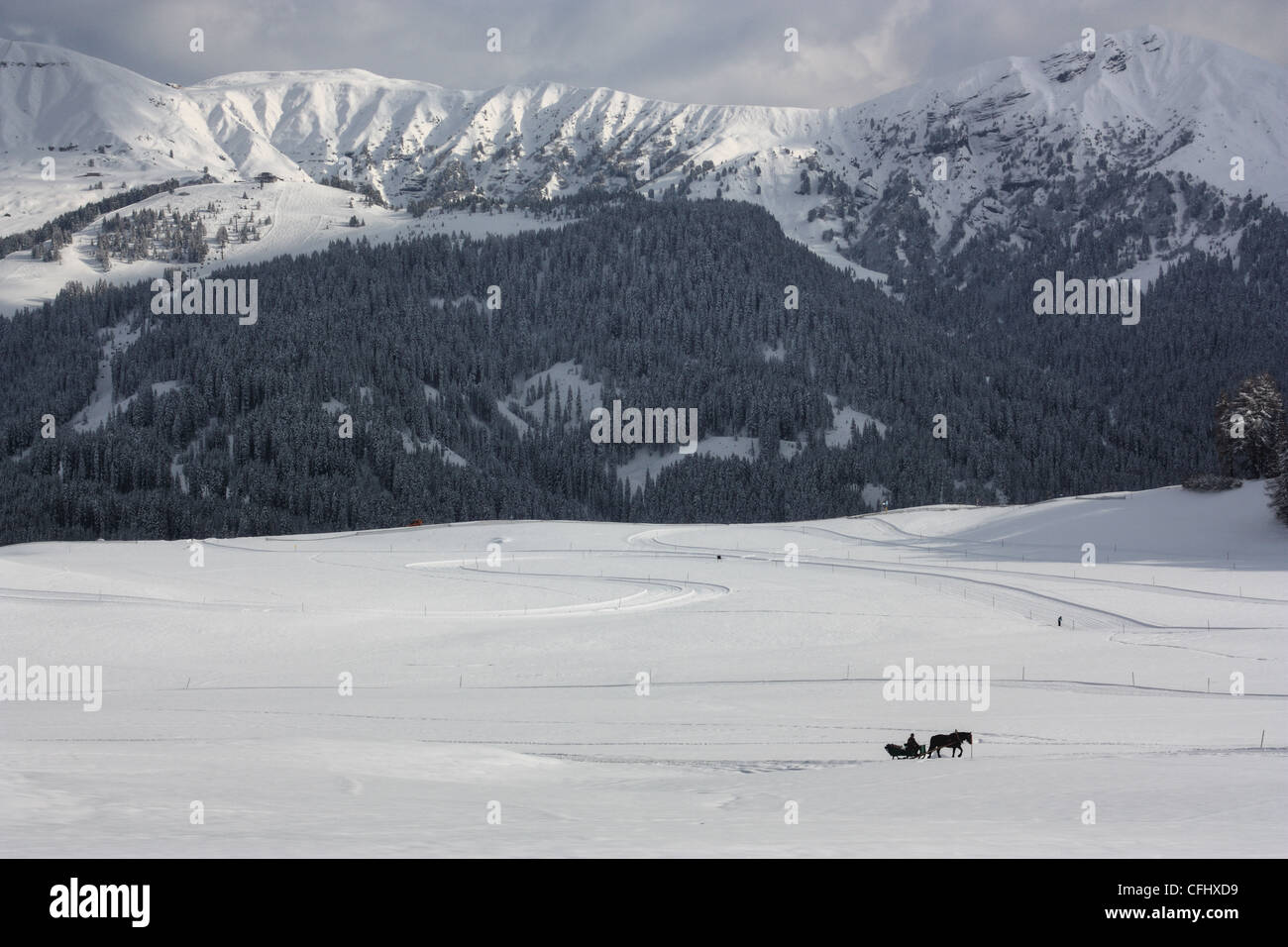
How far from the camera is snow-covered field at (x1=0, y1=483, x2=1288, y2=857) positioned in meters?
12.3

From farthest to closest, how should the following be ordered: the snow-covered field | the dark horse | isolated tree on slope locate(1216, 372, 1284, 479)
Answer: isolated tree on slope locate(1216, 372, 1284, 479), the dark horse, the snow-covered field

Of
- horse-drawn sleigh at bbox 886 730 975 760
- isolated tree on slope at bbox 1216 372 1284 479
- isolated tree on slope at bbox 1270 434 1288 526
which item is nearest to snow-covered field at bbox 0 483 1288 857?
horse-drawn sleigh at bbox 886 730 975 760

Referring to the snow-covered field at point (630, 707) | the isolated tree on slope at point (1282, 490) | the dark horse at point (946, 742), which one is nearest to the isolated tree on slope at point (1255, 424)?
the isolated tree on slope at point (1282, 490)

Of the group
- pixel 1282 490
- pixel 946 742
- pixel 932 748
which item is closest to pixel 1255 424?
pixel 1282 490

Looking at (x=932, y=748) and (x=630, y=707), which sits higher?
(x=932, y=748)

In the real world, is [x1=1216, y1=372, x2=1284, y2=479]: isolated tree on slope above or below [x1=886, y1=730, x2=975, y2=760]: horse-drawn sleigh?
above

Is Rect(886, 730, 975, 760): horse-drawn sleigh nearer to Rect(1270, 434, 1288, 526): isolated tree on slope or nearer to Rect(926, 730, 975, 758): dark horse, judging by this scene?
Rect(926, 730, 975, 758): dark horse

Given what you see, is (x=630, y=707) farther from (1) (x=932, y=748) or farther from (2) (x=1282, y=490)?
(2) (x=1282, y=490)

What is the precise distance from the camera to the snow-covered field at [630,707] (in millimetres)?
12320

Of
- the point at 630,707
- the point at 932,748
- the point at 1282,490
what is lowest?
the point at 630,707

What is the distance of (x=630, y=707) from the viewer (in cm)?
2556

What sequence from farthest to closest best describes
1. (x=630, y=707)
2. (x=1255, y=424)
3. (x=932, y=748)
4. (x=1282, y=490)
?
(x=1255, y=424)
(x=1282, y=490)
(x=630, y=707)
(x=932, y=748)

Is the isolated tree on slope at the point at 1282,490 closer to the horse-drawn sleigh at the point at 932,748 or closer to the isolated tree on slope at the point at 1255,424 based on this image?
the isolated tree on slope at the point at 1255,424
